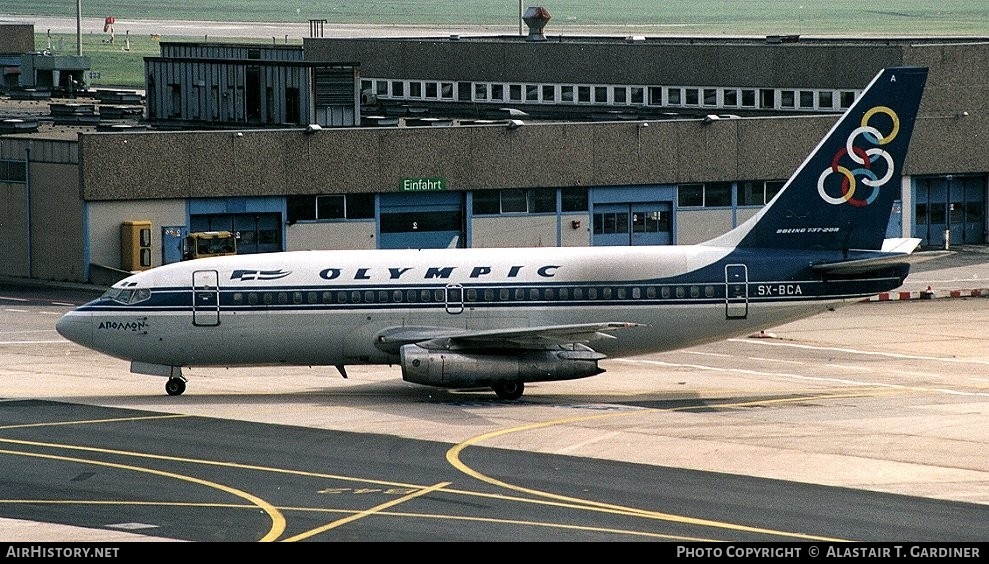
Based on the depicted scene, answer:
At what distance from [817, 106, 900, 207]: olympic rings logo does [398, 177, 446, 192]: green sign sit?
31.8 meters

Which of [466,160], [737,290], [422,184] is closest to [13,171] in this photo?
[422,184]

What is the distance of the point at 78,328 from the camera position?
144 ft

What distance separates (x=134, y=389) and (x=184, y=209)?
25336 millimetres

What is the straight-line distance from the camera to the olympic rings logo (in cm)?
4425

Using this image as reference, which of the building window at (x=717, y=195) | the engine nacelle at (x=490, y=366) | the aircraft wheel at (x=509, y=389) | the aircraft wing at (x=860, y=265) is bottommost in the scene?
the aircraft wheel at (x=509, y=389)

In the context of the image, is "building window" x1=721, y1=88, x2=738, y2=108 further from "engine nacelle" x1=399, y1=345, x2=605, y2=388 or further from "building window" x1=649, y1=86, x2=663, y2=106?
"engine nacelle" x1=399, y1=345, x2=605, y2=388

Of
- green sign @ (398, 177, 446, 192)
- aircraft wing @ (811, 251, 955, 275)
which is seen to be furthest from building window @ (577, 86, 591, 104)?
aircraft wing @ (811, 251, 955, 275)

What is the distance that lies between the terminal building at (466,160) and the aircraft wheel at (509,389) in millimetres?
29532

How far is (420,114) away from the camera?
295 ft

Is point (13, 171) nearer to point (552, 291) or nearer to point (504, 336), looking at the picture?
point (552, 291)

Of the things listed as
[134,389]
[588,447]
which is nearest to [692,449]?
[588,447]

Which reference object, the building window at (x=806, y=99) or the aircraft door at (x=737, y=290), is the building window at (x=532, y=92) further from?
the aircraft door at (x=737, y=290)

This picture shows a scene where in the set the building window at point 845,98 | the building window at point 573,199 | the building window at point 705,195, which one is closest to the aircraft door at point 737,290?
the building window at point 573,199

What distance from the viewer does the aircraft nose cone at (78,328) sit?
44.0 meters
